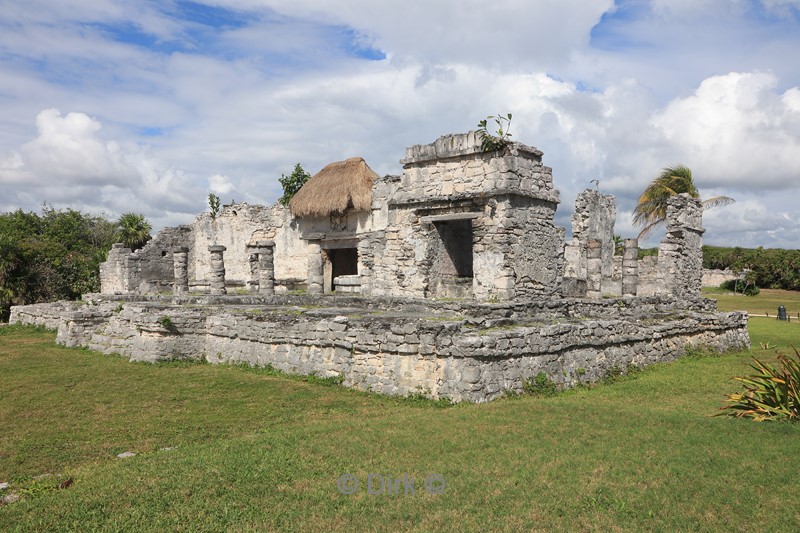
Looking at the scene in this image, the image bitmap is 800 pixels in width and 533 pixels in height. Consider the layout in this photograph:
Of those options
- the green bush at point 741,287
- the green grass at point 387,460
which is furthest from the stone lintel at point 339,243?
the green bush at point 741,287

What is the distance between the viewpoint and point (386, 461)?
4734 millimetres

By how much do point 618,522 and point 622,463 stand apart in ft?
3.12

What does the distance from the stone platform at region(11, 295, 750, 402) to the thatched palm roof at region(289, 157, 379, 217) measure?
6.97 m

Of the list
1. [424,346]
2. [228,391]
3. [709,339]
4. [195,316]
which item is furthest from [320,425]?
[709,339]

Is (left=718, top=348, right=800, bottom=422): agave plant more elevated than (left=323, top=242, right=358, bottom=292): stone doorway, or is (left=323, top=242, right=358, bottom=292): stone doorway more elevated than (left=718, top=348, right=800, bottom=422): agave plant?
(left=323, top=242, right=358, bottom=292): stone doorway

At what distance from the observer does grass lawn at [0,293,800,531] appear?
148 inches

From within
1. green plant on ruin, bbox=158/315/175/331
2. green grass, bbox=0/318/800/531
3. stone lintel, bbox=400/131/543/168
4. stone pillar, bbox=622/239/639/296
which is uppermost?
stone lintel, bbox=400/131/543/168

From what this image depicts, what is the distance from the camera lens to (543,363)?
746cm

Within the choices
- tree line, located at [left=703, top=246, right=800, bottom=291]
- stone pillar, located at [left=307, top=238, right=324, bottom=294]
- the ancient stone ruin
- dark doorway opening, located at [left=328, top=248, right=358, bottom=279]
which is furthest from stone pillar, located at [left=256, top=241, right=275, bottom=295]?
tree line, located at [left=703, top=246, right=800, bottom=291]

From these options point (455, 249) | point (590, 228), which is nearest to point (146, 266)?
point (455, 249)

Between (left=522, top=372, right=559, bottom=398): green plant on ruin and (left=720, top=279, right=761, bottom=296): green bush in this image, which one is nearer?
(left=522, top=372, right=559, bottom=398): green plant on ruin

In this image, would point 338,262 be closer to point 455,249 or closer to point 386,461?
point 455,249

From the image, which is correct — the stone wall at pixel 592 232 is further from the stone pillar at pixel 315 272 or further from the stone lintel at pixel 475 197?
the stone pillar at pixel 315 272

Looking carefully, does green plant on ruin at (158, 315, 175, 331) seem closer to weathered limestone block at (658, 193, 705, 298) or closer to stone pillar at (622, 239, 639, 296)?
stone pillar at (622, 239, 639, 296)
